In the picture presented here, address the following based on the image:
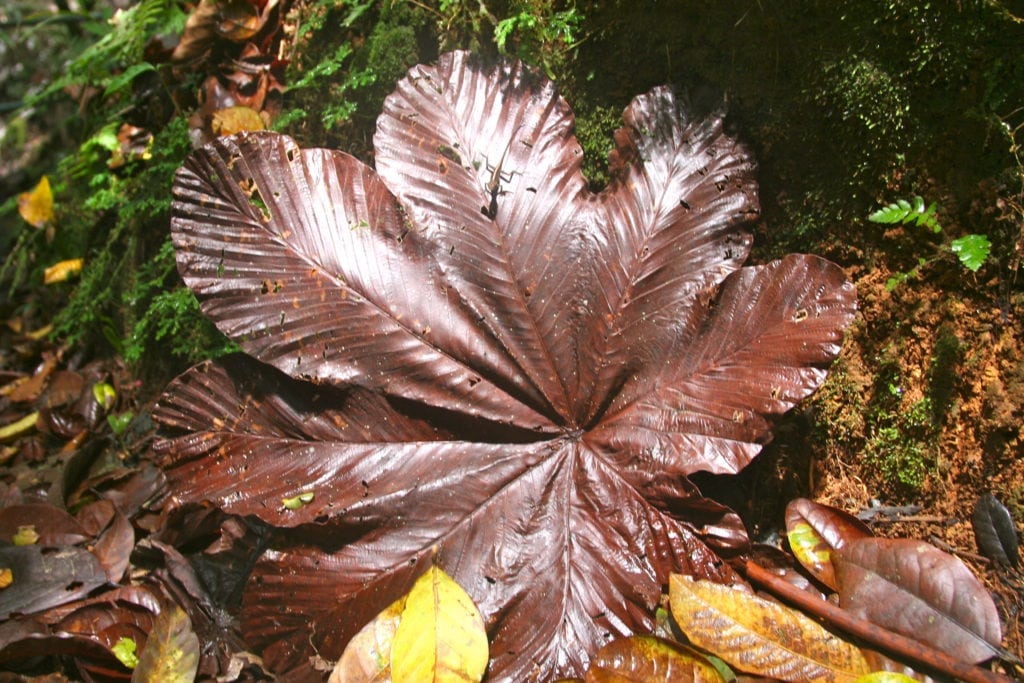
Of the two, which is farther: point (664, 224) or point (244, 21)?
point (244, 21)

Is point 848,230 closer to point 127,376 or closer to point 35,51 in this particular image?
point 127,376

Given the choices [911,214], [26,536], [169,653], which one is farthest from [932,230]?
[26,536]

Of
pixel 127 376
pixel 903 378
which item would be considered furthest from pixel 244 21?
pixel 903 378

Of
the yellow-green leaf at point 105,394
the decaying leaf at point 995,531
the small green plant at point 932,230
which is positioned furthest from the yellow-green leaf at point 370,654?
the yellow-green leaf at point 105,394

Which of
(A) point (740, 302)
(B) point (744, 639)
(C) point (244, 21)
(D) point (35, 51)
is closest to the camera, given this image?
(B) point (744, 639)

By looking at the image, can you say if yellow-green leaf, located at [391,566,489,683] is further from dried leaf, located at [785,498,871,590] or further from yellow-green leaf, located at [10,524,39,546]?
yellow-green leaf, located at [10,524,39,546]

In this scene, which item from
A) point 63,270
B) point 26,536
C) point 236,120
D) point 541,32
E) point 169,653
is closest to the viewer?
point 169,653

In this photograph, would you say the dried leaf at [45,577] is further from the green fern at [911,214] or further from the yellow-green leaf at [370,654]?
the green fern at [911,214]

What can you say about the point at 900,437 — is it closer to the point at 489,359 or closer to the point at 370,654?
the point at 489,359
